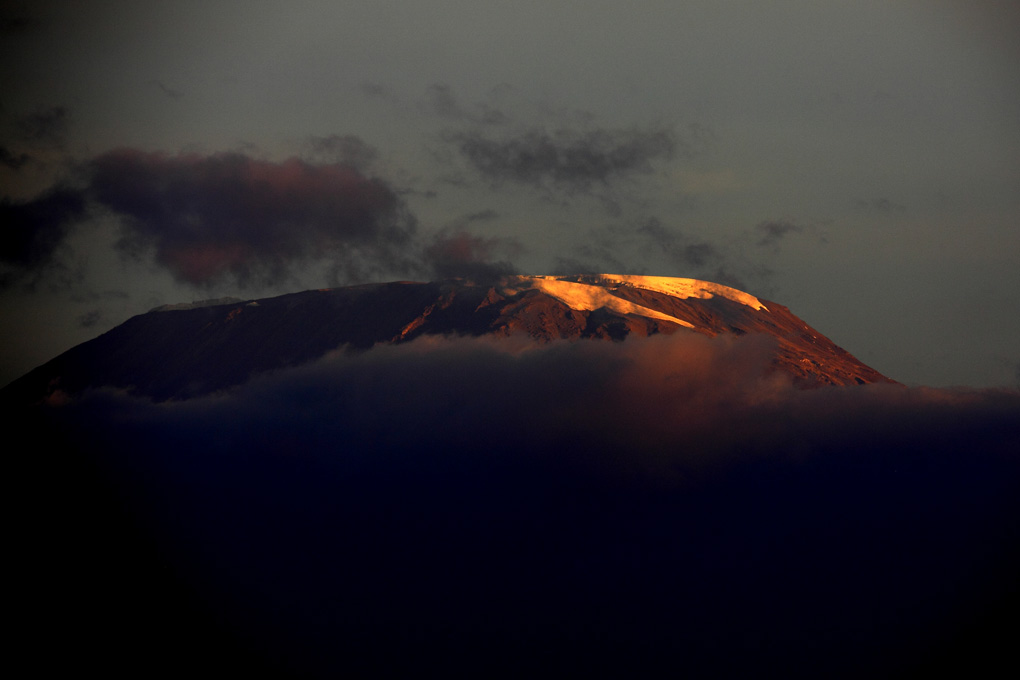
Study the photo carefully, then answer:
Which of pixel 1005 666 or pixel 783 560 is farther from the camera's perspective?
pixel 783 560

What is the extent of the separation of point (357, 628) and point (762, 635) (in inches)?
2820

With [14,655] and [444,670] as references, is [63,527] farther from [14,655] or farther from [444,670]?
[444,670]

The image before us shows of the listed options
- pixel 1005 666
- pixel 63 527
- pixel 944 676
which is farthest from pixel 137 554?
pixel 1005 666

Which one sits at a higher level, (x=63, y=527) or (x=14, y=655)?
(x=63, y=527)

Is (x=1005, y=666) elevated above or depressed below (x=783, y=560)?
below

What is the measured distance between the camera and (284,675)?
170 meters

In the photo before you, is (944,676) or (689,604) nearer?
(944,676)

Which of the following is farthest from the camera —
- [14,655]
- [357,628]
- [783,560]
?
[783,560]

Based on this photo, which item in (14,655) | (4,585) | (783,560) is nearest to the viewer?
(14,655)

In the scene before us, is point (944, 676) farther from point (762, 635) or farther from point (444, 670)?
point (444, 670)

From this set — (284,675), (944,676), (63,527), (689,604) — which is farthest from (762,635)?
(63,527)

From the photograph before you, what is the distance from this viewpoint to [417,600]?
621 feet

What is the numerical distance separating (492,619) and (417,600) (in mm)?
14386

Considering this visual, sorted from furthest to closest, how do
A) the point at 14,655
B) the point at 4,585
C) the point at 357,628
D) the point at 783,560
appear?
1. the point at 783,560
2. the point at 357,628
3. the point at 4,585
4. the point at 14,655
